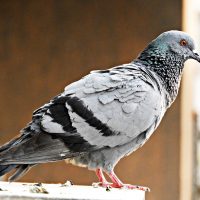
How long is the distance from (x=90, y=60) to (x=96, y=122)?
5.03 meters

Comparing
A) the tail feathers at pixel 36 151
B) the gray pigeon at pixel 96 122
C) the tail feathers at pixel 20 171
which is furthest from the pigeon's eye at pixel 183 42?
the tail feathers at pixel 20 171

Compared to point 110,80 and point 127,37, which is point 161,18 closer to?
point 127,37

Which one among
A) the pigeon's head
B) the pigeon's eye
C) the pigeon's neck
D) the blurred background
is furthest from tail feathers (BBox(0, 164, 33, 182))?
the blurred background

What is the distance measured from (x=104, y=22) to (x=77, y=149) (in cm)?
518

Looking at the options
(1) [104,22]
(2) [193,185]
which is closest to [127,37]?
(1) [104,22]

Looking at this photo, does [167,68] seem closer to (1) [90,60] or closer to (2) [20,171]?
(2) [20,171]

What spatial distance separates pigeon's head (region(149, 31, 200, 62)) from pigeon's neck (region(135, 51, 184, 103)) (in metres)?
0.03

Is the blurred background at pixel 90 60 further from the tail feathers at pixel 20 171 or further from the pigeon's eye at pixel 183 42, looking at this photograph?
the tail feathers at pixel 20 171

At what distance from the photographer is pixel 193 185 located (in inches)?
399

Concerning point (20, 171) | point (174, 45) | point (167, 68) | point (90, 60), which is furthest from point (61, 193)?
point (90, 60)

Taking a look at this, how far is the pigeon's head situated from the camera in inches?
197

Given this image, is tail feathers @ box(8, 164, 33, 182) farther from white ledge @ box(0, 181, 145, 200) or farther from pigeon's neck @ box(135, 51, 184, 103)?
pigeon's neck @ box(135, 51, 184, 103)

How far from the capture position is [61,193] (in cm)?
396

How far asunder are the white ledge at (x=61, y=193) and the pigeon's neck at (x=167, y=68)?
0.95 metres
